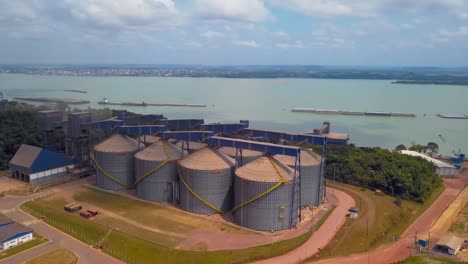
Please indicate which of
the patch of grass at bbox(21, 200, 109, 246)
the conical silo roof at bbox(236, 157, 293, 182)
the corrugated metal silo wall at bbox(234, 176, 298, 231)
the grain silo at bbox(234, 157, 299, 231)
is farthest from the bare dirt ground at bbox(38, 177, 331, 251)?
the conical silo roof at bbox(236, 157, 293, 182)

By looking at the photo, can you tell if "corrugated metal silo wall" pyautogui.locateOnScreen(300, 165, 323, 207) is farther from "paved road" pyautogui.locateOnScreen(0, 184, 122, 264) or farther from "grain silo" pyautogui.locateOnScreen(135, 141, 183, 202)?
"paved road" pyautogui.locateOnScreen(0, 184, 122, 264)

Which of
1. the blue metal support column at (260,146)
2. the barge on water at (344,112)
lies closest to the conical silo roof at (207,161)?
the blue metal support column at (260,146)

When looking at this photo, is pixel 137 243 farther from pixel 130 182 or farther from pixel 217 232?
pixel 130 182

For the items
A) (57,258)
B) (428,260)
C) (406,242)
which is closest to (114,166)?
(57,258)

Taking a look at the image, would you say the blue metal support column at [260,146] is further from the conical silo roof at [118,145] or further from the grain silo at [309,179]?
the conical silo roof at [118,145]

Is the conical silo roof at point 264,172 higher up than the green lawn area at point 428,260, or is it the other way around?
the conical silo roof at point 264,172
